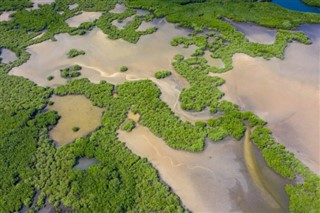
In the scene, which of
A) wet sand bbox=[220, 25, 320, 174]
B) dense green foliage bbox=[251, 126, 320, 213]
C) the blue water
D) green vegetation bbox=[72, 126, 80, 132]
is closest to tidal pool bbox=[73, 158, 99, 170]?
green vegetation bbox=[72, 126, 80, 132]

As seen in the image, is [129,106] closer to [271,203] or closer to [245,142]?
[245,142]

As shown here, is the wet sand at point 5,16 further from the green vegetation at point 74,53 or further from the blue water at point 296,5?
the blue water at point 296,5

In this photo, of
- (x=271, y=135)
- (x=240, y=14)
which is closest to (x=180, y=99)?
(x=271, y=135)

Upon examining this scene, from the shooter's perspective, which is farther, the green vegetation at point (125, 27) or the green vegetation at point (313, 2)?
the green vegetation at point (313, 2)

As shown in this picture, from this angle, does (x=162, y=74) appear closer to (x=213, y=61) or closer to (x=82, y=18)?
(x=213, y=61)

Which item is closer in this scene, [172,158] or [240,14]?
[172,158]

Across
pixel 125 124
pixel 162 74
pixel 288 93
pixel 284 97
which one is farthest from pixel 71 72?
pixel 288 93

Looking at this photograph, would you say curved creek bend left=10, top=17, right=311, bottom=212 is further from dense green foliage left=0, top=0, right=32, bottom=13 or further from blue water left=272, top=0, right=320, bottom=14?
blue water left=272, top=0, right=320, bottom=14

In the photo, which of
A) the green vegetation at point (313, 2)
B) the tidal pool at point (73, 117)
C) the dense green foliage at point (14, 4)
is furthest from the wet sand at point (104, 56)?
the green vegetation at point (313, 2)
